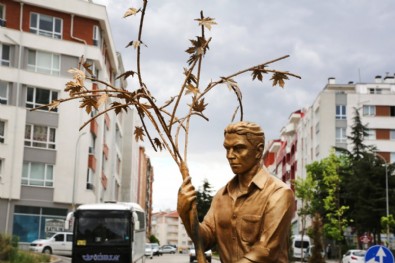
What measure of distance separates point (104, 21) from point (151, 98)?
50.3 meters

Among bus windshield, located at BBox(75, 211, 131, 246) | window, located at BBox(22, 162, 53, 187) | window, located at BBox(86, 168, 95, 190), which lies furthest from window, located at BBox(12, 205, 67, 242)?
bus windshield, located at BBox(75, 211, 131, 246)

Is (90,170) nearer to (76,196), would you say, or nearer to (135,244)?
(76,196)

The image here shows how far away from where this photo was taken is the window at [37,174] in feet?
158

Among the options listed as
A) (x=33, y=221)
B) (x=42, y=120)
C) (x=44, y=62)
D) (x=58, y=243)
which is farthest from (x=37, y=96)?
(x=58, y=243)

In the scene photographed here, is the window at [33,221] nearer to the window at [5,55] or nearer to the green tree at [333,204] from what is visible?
the window at [5,55]

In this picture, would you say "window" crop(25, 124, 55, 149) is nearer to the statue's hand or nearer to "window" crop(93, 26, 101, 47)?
"window" crop(93, 26, 101, 47)

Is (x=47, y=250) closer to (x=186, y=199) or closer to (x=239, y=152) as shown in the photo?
Result: (x=239, y=152)

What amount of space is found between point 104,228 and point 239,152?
23865mm

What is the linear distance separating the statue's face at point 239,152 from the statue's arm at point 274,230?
0.26 m

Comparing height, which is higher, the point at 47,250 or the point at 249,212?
the point at 249,212

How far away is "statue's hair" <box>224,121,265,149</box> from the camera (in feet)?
14.9

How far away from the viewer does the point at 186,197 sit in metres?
4.21

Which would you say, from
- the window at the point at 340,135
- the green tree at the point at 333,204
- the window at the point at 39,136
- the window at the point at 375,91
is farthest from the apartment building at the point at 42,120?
the window at the point at 375,91

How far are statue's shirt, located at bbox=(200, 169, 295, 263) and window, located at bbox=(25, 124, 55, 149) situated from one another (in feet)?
149
